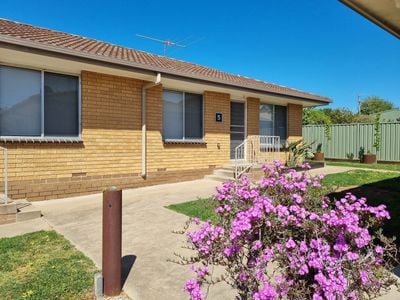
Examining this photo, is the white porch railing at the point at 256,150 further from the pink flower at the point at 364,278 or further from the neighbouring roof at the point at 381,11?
the pink flower at the point at 364,278

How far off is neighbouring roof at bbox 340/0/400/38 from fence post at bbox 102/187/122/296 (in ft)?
11.7

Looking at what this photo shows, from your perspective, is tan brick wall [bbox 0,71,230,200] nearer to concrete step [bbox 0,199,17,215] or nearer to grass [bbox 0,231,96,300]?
concrete step [bbox 0,199,17,215]

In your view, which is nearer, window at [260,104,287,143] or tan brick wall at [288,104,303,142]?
window at [260,104,287,143]

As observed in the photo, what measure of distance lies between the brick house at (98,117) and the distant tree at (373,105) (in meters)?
62.6

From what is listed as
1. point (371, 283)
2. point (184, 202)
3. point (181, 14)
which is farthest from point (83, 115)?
point (181, 14)

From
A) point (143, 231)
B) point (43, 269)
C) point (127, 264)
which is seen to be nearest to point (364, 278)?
point (127, 264)

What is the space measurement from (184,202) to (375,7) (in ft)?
16.9

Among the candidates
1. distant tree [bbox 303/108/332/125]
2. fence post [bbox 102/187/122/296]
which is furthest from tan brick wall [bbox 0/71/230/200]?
distant tree [bbox 303/108/332/125]

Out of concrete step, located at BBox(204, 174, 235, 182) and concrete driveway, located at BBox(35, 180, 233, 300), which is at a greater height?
concrete step, located at BBox(204, 174, 235, 182)

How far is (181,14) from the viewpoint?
17.8m

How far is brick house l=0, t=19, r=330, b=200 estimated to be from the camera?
700 cm

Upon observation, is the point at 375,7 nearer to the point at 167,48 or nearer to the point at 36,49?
the point at 36,49

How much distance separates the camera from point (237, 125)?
40.0 ft

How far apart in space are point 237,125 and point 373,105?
64.4 meters
